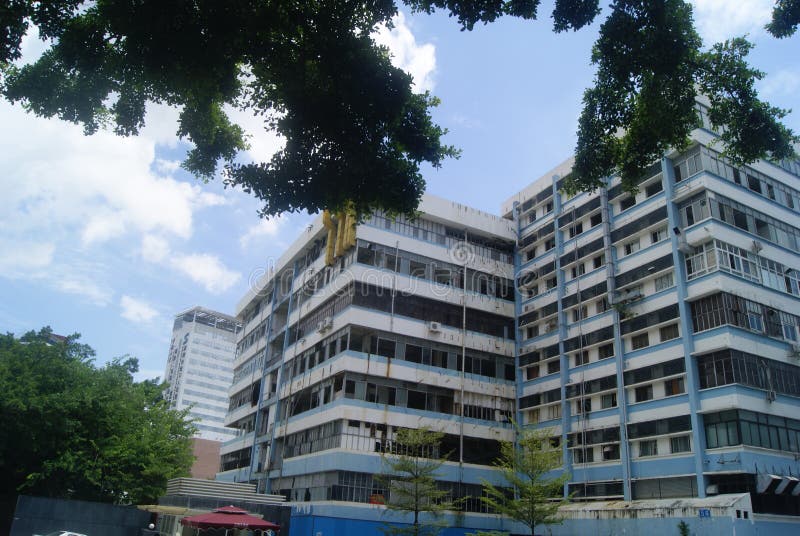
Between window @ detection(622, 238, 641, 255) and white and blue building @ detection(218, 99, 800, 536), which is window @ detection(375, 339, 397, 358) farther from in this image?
window @ detection(622, 238, 641, 255)

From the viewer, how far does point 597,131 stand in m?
15.2

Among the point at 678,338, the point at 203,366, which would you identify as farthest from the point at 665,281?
the point at 203,366

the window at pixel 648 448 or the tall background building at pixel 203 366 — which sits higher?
the tall background building at pixel 203 366

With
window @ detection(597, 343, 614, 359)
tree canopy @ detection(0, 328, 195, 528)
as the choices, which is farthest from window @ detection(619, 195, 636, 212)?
tree canopy @ detection(0, 328, 195, 528)

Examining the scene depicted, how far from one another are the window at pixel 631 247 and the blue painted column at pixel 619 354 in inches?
25.6

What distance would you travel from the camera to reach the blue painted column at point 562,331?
39125mm

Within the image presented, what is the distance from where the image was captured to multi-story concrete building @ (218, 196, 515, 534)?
37594mm

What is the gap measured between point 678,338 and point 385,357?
53.7ft

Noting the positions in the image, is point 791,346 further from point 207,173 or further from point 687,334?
point 207,173

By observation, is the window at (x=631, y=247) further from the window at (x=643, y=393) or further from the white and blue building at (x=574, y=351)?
the window at (x=643, y=393)

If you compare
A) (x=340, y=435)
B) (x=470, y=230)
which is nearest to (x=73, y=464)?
(x=340, y=435)

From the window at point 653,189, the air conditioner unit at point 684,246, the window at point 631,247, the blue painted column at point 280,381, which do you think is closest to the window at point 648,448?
the air conditioner unit at point 684,246

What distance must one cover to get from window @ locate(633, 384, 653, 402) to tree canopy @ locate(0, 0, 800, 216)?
23.2m

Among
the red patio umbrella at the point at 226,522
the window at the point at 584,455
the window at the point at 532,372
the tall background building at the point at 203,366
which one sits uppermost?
the tall background building at the point at 203,366
